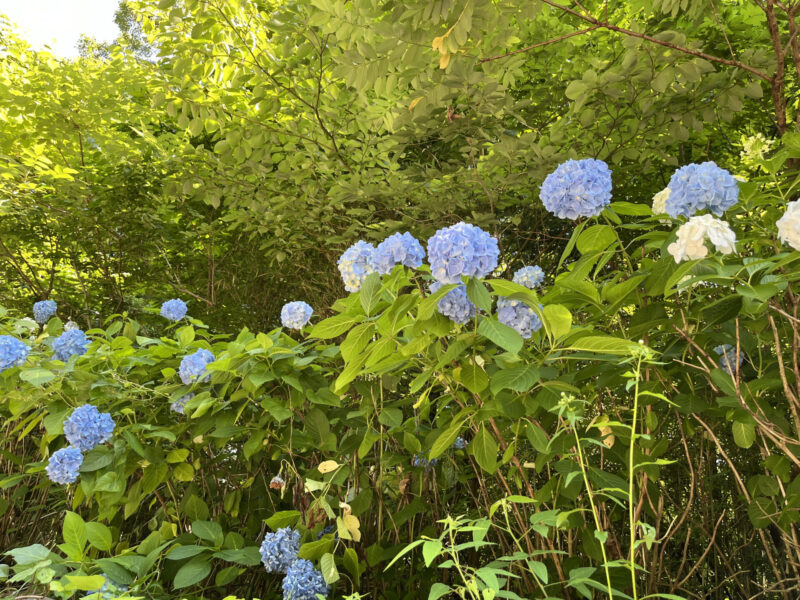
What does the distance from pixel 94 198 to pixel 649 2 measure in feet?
14.5

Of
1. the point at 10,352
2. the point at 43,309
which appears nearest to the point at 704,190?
the point at 10,352

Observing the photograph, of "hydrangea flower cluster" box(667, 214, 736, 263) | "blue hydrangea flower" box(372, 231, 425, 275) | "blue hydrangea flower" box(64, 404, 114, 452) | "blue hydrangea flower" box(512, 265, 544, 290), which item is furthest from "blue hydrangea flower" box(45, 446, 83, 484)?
"hydrangea flower cluster" box(667, 214, 736, 263)

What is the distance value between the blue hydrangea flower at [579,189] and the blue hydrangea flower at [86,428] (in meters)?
1.49

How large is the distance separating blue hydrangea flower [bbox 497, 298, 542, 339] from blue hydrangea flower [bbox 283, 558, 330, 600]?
866mm

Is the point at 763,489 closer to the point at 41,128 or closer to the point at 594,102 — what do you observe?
the point at 594,102

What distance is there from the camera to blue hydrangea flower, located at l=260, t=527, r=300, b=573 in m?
1.61

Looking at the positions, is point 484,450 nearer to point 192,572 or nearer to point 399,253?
point 399,253

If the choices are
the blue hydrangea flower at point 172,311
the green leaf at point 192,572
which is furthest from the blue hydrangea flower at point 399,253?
the blue hydrangea flower at point 172,311

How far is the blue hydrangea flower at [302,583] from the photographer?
4.90ft

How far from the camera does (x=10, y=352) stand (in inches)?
73.7

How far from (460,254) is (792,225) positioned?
0.63 meters

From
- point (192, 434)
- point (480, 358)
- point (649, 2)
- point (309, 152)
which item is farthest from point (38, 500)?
point (649, 2)

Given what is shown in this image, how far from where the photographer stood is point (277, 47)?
3031 mm

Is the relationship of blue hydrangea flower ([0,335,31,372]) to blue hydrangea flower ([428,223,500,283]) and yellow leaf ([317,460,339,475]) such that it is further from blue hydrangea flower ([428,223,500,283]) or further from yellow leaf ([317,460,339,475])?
blue hydrangea flower ([428,223,500,283])
